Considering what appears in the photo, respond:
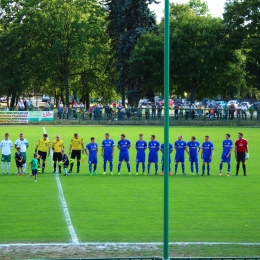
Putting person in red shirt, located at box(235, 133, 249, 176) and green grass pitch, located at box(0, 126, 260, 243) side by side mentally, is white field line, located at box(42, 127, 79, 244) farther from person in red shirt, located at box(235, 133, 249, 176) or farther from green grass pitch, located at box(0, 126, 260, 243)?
person in red shirt, located at box(235, 133, 249, 176)

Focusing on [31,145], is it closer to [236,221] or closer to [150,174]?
[150,174]

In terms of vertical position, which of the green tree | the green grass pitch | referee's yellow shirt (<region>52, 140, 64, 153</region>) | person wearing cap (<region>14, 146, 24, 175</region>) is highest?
the green tree

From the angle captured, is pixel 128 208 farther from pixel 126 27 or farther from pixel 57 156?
pixel 126 27

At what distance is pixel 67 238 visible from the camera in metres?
15.9

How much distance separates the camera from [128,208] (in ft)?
65.8

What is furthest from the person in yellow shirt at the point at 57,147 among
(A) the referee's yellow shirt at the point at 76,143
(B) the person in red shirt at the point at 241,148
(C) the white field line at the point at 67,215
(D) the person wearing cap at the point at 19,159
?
(B) the person in red shirt at the point at 241,148

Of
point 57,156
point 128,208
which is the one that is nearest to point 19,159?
point 57,156

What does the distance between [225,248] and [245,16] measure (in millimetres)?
53317

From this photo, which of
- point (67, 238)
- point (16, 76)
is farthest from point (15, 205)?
point (16, 76)

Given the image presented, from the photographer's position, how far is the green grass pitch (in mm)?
16344

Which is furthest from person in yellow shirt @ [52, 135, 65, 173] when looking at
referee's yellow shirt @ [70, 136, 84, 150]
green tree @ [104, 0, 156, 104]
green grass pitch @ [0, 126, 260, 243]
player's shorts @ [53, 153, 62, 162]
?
green tree @ [104, 0, 156, 104]

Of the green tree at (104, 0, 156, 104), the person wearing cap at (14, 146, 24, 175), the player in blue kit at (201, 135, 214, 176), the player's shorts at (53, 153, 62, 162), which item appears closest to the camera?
the person wearing cap at (14, 146, 24, 175)

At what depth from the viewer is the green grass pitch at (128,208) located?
643 inches

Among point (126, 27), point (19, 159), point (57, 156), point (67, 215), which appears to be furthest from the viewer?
point (126, 27)
